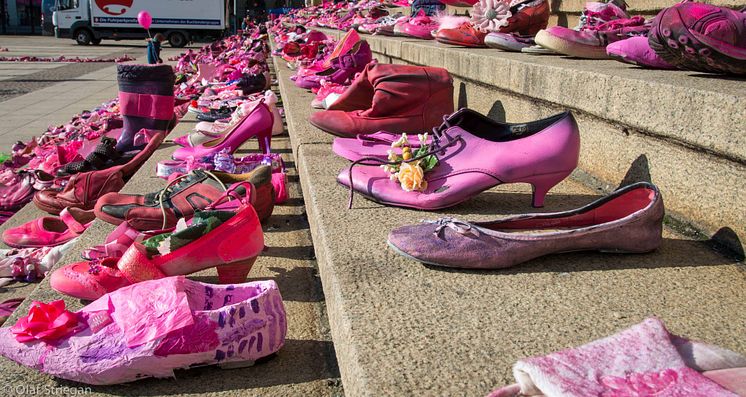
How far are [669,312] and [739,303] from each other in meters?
0.15

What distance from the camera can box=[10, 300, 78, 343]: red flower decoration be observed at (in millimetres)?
1331

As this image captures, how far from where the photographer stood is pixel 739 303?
1.15 m

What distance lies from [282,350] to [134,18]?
25.8m

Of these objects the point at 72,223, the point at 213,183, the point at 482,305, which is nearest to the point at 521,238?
the point at 482,305

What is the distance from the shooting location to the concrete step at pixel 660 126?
4.64 feet

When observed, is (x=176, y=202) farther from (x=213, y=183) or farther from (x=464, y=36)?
(x=464, y=36)

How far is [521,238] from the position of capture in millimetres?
1301

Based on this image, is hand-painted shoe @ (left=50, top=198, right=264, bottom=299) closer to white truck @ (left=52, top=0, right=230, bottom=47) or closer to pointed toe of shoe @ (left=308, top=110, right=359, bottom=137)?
pointed toe of shoe @ (left=308, top=110, right=359, bottom=137)

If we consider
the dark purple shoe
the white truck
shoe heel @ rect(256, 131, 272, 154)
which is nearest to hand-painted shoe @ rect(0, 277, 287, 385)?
the dark purple shoe

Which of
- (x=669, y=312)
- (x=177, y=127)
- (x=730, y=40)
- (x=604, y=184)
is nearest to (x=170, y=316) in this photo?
(x=669, y=312)

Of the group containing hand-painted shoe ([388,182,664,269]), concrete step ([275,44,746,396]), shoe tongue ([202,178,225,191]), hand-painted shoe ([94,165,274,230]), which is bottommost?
hand-painted shoe ([94,165,274,230])

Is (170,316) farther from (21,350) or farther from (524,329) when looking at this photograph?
(524,329)

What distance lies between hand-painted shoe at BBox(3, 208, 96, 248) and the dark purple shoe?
7.61 feet

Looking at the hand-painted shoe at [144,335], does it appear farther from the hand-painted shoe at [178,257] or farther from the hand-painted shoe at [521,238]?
the hand-painted shoe at [521,238]
